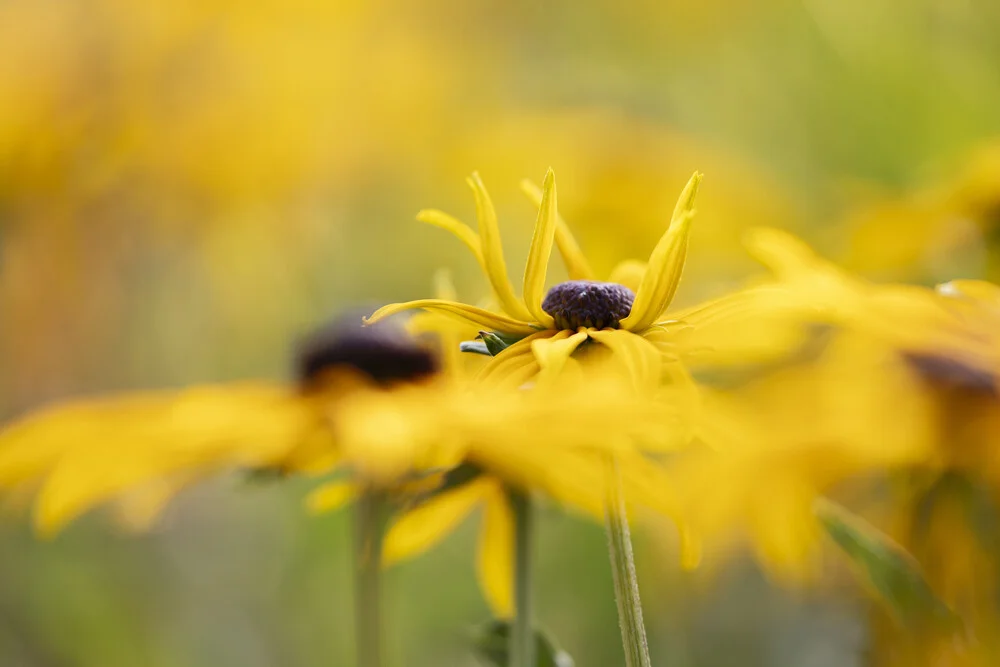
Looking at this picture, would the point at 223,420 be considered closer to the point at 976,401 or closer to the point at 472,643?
the point at 472,643

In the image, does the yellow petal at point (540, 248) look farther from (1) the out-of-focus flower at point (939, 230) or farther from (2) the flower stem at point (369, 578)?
(1) the out-of-focus flower at point (939, 230)

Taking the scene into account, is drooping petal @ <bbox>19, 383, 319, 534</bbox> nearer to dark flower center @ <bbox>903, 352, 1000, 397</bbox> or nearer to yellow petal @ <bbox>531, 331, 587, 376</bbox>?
yellow petal @ <bbox>531, 331, 587, 376</bbox>

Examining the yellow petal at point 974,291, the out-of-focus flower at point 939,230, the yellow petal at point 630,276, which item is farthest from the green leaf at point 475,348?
the out-of-focus flower at point 939,230

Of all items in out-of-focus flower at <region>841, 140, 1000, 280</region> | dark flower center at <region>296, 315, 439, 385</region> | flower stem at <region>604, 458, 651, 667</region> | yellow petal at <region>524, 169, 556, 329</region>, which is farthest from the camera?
out-of-focus flower at <region>841, 140, 1000, 280</region>

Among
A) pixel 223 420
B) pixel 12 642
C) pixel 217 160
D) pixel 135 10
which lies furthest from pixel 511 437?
pixel 135 10

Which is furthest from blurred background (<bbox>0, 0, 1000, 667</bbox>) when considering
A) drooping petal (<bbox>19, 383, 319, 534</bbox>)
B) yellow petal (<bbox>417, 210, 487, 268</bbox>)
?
yellow petal (<bbox>417, 210, 487, 268</bbox>)

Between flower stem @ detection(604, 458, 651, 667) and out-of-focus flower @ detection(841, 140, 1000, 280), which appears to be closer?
flower stem @ detection(604, 458, 651, 667)

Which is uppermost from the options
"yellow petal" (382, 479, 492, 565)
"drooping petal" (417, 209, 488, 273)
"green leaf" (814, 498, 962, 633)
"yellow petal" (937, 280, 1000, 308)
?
"drooping petal" (417, 209, 488, 273)
